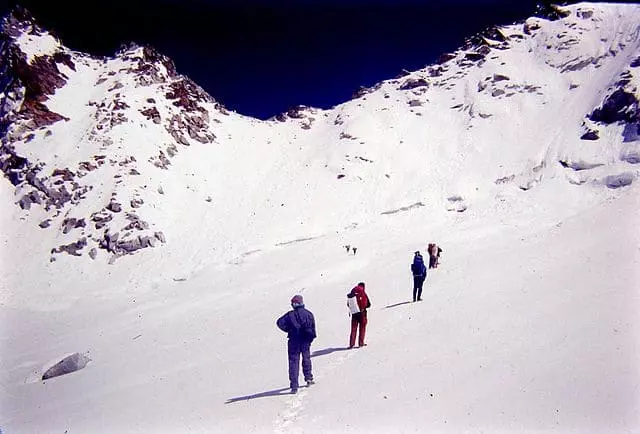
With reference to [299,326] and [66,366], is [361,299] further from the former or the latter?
[66,366]

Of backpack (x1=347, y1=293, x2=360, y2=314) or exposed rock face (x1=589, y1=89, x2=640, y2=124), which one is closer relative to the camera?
backpack (x1=347, y1=293, x2=360, y2=314)

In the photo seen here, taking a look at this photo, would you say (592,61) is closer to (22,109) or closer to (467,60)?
(467,60)

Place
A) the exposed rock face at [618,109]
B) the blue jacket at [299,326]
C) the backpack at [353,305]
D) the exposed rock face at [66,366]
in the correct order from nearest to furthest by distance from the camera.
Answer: the blue jacket at [299,326] → the backpack at [353,305] → the exposed rock face at [66,366] → the exposed rock face at [618,109]

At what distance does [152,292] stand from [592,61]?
66.0 meters

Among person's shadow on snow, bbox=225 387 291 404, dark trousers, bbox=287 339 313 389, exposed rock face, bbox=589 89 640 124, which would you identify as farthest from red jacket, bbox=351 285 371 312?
exposed rock face, bbox=589 89 640 124

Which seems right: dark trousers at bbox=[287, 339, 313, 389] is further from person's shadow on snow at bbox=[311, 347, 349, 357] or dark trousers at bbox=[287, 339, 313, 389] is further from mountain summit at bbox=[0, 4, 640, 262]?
mountain summit at bbox=[0, 4, 640, 262]

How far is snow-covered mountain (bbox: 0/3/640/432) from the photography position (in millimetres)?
9008

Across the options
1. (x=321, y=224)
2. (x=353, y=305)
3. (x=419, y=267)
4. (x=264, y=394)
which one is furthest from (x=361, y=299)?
(x=321, y=224)

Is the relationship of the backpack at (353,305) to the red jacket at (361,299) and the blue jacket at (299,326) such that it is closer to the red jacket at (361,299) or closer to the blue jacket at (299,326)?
the red jacket at (361,299)

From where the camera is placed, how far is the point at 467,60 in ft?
260

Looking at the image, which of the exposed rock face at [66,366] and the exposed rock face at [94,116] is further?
the exposed rock face at [94,116]

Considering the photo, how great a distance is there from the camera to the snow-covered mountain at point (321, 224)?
29.6ft

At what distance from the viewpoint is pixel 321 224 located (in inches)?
1868

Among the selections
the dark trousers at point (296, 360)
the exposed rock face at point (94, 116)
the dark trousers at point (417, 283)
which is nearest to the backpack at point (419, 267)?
the dark trousers at point (417, 283)
